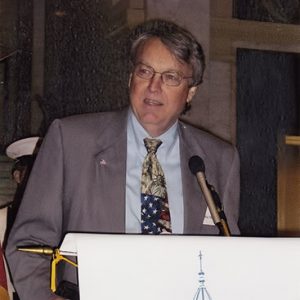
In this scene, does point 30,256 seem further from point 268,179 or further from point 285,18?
point 285,18

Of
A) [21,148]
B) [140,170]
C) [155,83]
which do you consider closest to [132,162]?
[140,170]

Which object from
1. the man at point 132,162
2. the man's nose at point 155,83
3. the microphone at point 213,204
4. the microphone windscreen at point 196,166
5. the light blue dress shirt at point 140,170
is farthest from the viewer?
the man's nose at point 155,83

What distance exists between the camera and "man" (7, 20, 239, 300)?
1.79 meters

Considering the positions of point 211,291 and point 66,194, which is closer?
point 211,291

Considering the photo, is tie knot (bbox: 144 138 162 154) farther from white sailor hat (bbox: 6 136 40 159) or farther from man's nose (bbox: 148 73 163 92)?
white sailor hat (bbox: 6 136 40 159)

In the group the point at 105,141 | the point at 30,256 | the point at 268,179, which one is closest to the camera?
the point at 30,256

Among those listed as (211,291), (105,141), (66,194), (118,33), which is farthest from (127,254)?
(118,33)

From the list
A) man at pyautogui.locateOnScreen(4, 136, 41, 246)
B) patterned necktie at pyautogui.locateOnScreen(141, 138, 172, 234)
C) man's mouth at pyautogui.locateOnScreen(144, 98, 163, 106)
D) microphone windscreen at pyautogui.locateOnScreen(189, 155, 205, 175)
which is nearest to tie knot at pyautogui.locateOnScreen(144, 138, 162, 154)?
patterned necktie at pyautogui.locateOnScreen(141, 138, 172, 234)

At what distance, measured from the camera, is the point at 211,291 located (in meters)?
1.17

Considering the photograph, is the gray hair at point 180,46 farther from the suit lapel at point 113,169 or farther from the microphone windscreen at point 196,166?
the microphone windscreen at point 196,166

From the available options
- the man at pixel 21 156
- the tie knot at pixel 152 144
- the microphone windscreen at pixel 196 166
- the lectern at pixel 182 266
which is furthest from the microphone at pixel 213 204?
the man at pixel 21 156

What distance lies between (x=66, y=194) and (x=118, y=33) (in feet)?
5.42

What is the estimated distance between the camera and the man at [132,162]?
5.87 ft

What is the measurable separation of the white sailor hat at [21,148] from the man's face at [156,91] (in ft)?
3.96
